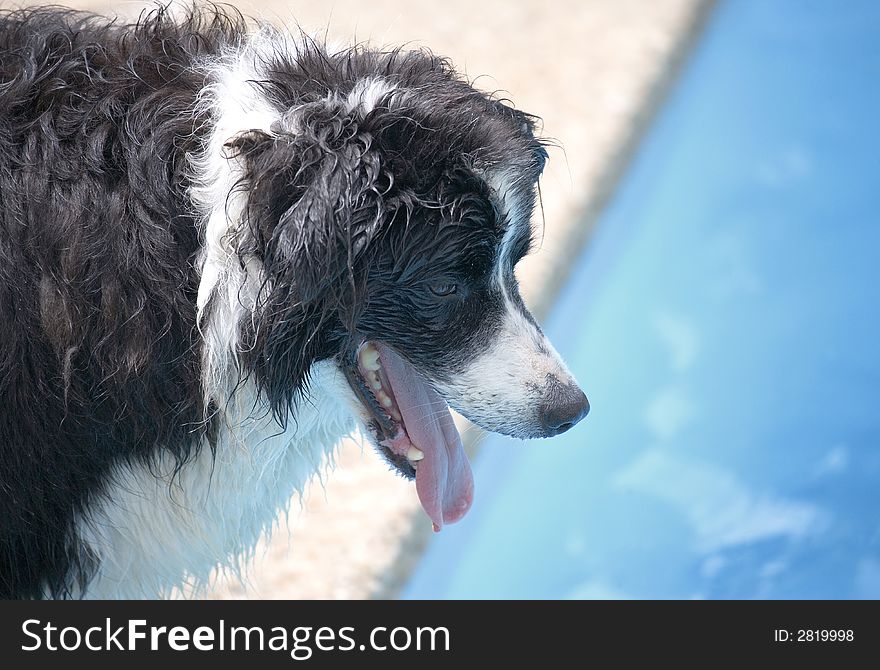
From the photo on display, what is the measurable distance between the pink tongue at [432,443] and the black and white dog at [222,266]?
1 cm

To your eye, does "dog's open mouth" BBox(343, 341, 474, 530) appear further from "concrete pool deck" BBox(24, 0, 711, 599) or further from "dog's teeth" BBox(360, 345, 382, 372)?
"concrete pool deck" BBox(24, 0, 711, 599)

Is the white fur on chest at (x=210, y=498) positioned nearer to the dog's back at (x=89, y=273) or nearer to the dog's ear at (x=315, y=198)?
the dog's back at (x=89, y=273)

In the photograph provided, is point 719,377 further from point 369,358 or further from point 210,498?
point 210,498

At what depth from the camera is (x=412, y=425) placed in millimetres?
2213

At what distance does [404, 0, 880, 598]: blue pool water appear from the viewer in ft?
11.5

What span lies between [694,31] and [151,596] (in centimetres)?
459

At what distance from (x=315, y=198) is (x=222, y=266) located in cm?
24

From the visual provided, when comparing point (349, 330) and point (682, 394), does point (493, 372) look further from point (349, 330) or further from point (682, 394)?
point (682, 394)

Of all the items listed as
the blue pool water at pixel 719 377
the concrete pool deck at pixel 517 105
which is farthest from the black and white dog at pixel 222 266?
the blue pool water at pixel 719 377

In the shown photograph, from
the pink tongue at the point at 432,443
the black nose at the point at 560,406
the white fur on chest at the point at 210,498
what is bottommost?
the white fur on chest at the point at 210,498

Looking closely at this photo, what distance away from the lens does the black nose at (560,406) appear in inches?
82.2

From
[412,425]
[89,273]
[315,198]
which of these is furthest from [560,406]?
[89,273]
